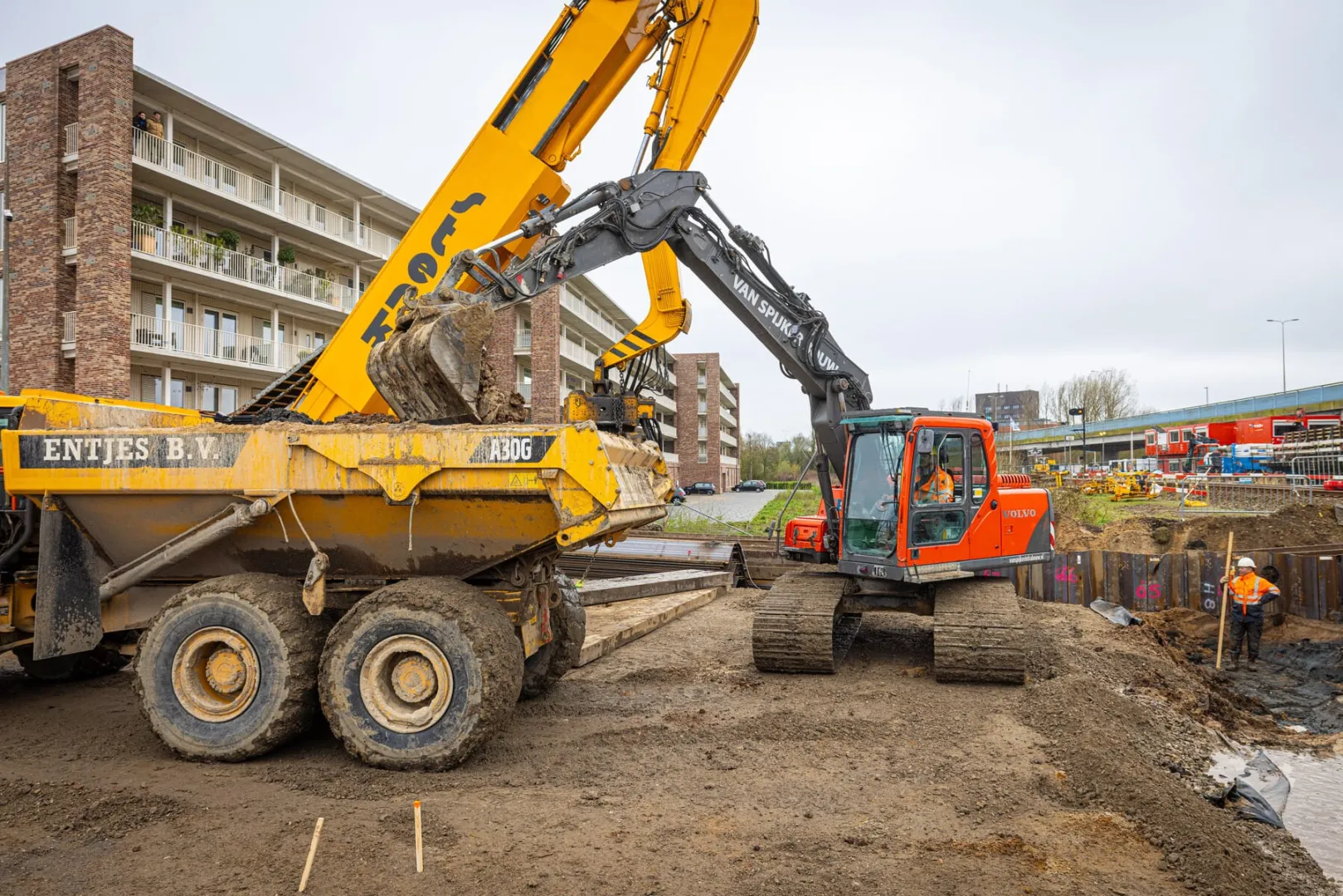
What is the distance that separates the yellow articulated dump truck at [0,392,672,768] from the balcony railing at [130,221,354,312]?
21.8 metres

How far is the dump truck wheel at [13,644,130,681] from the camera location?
25.7 feet

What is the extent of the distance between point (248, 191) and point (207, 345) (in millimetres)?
5486

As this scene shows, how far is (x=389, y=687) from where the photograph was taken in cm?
568

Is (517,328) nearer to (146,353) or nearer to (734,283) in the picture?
(146,353)

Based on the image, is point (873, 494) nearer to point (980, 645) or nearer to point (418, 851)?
point (980, 645)

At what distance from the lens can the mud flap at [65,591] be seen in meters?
6.06

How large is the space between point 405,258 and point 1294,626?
547 inches

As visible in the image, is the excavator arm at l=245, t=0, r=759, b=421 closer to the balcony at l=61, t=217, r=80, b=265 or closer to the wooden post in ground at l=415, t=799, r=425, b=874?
the wooden post in ground at l=415, t=799, r=425, b=874

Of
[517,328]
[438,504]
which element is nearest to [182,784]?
[438,504]

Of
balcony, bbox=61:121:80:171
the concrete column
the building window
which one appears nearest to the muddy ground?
balcony, bbox=61:121:80:171

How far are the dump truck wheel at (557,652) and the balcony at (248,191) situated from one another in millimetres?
22383

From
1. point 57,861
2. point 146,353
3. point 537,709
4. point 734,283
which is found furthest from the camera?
point 146,353

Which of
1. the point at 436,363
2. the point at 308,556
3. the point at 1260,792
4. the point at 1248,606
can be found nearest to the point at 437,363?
the point at 436,363

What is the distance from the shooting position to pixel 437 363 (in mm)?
6125
